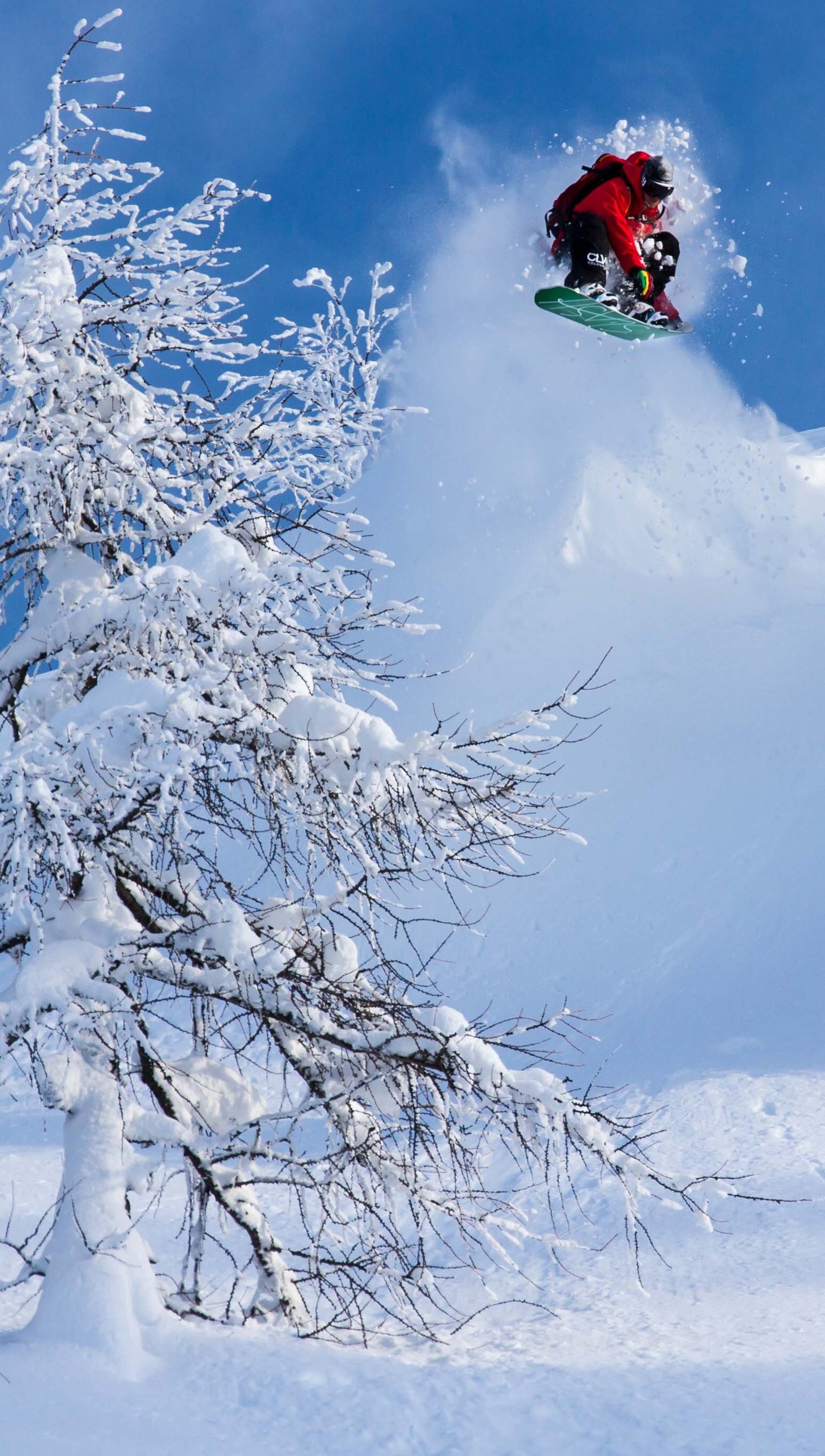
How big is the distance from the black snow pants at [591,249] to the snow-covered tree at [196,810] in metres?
8.05

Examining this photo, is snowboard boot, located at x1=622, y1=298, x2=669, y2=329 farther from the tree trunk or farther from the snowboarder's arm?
the tree trunk

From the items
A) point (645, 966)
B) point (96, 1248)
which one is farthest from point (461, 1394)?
point (645, 966)

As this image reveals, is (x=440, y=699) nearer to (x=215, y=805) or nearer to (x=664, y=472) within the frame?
(x=664, y=472)

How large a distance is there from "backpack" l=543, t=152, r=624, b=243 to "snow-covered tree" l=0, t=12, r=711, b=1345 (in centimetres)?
829

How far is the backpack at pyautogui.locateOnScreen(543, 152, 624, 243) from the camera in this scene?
11648 millimetres

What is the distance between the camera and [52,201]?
4.29 meters

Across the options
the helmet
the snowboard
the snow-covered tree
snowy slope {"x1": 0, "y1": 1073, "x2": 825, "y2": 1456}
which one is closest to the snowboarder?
the helmet

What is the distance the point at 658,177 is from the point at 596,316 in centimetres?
179

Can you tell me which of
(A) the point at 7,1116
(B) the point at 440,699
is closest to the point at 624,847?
(B) the point at 440,699

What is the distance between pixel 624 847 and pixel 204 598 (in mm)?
13605

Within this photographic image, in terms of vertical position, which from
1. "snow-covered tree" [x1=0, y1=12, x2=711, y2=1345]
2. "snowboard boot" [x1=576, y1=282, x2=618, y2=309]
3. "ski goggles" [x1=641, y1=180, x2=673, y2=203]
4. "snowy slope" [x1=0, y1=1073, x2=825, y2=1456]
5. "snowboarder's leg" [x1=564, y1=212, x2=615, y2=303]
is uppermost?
"ski goggles" [x1=641, y1=180, x2=673, y2=203]

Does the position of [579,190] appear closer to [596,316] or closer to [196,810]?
[596,316]

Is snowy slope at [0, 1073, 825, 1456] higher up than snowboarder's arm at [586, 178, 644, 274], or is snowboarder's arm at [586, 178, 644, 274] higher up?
snowboarder's arm at [586, 178, 644, 274]

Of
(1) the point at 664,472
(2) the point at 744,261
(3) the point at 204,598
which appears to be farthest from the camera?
(1) the point at 664,472
